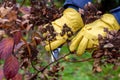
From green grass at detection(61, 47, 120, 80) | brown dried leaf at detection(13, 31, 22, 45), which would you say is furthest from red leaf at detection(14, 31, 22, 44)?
green grass at detection(61, 47, 120, 80)

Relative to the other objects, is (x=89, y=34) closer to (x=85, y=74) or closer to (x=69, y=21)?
(x=69, y=21)

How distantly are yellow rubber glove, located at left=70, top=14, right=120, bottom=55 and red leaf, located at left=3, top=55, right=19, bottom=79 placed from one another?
491 mm

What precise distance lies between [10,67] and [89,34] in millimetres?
557

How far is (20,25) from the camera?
3.19ft

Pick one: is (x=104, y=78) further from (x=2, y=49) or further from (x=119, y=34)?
(x=2, y=49)

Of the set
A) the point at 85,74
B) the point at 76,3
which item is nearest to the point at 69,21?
the point at 76,3

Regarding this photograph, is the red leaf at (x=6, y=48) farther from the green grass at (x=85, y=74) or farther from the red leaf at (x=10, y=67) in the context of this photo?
the green grass at (x=85, y=74)

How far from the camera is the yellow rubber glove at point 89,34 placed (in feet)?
4.68

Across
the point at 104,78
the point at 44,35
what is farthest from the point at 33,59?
the point at 104,78

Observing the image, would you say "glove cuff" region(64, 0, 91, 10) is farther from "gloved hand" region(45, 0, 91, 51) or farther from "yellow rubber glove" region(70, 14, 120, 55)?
"yellow rubber glove" region(70, 14, 120, 55)

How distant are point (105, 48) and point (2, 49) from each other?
0.38 m

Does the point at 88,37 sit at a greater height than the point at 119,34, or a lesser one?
lesser

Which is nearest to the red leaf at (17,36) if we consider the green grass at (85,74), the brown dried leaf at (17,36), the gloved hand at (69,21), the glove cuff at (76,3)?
the brown dried leaf at (17,36)

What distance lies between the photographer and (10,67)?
0.96 metres
